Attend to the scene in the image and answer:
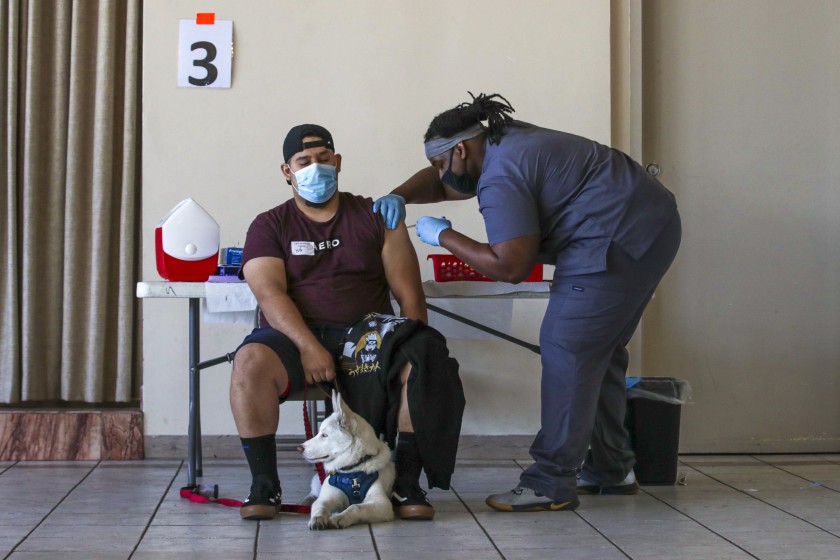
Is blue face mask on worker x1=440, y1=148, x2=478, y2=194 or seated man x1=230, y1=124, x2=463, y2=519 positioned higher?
blue face mask on worker x1=440, y1=148, x2=478, y2=194

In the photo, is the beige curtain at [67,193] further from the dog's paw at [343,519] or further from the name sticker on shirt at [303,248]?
the dog's paw at [343,519]

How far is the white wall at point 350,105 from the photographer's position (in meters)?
3.74

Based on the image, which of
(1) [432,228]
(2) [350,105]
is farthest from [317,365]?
(2) [350,105]

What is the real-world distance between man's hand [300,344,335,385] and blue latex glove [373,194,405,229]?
518mm

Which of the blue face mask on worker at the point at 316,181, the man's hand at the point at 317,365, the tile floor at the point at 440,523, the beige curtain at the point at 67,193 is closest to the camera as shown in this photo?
the tile floor at the point at 440,523

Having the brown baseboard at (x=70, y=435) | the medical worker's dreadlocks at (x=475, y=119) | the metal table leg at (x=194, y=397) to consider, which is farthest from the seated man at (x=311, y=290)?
the brown baseboard at (x=70, y=435)

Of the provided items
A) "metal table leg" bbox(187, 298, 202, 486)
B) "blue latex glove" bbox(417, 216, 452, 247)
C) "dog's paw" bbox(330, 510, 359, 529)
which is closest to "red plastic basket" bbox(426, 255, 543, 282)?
"blue latex glove" bbox(417, 216, 452, 247)

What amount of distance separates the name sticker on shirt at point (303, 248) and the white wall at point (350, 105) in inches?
29.2

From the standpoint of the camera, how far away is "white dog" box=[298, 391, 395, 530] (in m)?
2.60

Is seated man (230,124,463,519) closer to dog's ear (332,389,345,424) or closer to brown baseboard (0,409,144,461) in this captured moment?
dog's ear (332,389,345,424)

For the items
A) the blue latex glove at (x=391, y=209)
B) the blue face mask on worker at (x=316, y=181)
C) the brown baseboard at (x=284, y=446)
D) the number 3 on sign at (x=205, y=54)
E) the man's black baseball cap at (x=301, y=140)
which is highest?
the number 3 on sign at (x=205, y=54)

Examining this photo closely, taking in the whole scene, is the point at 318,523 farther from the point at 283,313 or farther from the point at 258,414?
the point at 283,313

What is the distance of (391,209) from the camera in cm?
312

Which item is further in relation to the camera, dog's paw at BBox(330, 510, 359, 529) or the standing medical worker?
the standing medical worker
